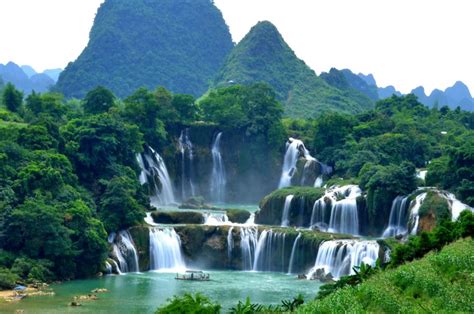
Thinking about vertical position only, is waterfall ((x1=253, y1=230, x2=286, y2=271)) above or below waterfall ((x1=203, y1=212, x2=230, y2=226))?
below

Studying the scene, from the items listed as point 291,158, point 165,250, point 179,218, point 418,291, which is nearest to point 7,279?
point 165,250

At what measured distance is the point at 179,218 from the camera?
158 feet

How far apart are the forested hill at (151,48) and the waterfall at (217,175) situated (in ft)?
147

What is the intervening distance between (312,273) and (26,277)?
1269 cm

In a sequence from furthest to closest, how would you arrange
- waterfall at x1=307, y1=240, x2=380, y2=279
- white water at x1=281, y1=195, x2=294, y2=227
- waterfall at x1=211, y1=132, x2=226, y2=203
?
1. waterfall at x1=211, y1=132, x2=226, y2=203
2. white water at x1=281, y1=195, x2=294, y2=227
3. waterfall at x1=307, y1=240, x2=380, y2=279

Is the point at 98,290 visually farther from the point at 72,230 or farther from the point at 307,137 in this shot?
the point at 307,137

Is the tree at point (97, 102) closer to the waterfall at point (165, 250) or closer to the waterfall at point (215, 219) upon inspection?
the waterfall at point (215, 219)

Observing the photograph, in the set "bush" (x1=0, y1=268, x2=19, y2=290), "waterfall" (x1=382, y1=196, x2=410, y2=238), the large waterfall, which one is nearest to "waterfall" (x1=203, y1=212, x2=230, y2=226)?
the large waterfall

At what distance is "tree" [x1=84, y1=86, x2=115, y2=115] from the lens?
5851cm

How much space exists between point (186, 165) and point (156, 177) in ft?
17.1

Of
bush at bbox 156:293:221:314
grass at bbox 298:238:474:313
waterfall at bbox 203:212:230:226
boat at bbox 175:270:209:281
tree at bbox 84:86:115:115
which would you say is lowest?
boat at bbox 175:270:209:281

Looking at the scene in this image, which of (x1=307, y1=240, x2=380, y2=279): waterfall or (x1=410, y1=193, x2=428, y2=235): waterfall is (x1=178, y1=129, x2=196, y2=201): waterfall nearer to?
(x1=307, y1=240, x2=380, y2=279): waterfall

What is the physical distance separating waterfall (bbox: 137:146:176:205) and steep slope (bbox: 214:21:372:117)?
115 feet

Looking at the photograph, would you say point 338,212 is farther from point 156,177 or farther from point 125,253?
point 156,177
